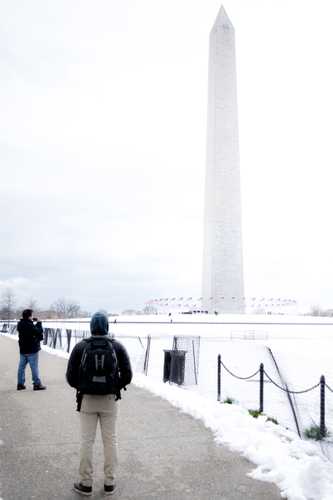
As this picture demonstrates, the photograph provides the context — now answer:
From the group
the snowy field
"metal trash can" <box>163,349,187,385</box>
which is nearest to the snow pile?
the snowy field

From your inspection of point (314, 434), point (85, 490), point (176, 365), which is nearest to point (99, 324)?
point (85, 490)

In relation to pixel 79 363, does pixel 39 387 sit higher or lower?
lower

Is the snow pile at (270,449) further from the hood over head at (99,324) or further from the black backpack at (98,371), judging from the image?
the hood over head at (99,324)

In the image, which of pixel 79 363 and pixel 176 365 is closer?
pixel 79 363

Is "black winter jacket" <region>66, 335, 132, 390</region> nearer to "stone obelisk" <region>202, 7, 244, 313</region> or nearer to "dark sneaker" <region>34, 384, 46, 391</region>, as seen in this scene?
"dark sneaker" <region>34, 384, 46, 391</region>

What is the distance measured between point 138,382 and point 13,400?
3.42 metres

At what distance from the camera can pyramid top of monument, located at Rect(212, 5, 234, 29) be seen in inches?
2040

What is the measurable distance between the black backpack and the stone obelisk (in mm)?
43871

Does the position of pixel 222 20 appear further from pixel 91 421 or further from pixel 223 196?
pixel 91 421

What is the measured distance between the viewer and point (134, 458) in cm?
627

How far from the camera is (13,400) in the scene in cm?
1019

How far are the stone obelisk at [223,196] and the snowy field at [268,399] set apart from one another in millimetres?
12010

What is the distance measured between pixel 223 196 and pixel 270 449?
143 feet

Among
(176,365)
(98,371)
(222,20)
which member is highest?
(222,20)
